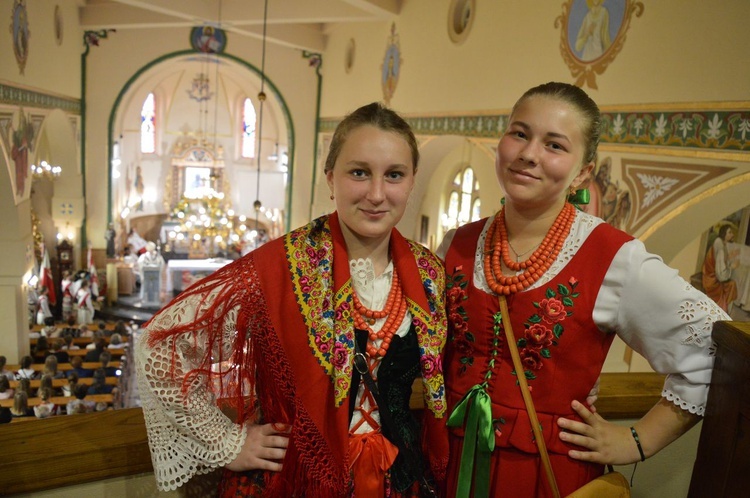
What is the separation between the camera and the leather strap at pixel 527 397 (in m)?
1.52

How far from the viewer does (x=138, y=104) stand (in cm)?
1925

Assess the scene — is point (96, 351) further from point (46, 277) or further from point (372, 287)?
point (372, 287)

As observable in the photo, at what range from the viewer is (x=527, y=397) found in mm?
1547

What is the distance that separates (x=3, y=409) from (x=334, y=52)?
1055 centimetres

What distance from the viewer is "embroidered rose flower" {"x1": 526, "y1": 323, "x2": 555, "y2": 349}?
1532 millimetres

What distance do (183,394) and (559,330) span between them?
947 mm

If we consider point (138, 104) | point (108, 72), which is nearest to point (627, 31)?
point (108, 72)

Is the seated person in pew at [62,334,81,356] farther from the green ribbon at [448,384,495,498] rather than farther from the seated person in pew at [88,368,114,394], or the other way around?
the green ribbon at [448,384,495,498]

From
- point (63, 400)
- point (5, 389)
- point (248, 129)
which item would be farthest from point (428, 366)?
point (248, 129)

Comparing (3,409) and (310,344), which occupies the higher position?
(310,344)

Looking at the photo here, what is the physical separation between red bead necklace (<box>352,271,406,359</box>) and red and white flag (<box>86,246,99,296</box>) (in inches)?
550

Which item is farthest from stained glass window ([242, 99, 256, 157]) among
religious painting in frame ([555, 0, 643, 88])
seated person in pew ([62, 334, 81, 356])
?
religious painting in frame ([555, 0, 643, 88])

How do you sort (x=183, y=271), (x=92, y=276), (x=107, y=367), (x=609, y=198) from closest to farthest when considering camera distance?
(x=609, y=198)
(x=107, y=367)
(x=92, y=276)
(x=183, y=271)

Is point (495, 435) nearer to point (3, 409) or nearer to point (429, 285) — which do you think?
point (429, 285)
